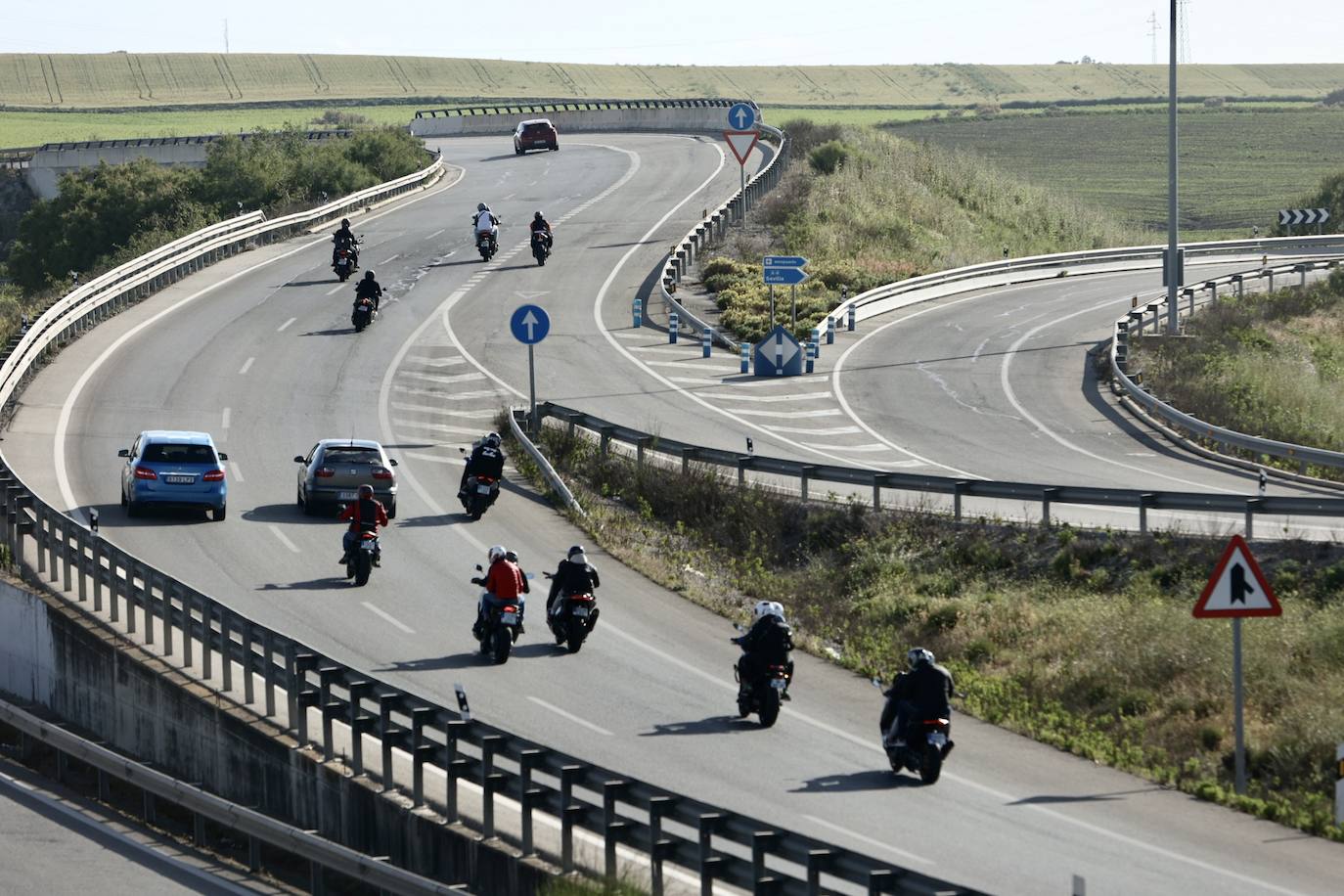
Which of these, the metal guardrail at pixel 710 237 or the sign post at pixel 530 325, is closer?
the sign post at pixel 530 325

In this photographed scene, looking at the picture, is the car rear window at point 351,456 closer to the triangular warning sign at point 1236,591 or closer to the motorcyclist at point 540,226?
the triangular warning sign at point 1236,591

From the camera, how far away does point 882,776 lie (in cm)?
1756

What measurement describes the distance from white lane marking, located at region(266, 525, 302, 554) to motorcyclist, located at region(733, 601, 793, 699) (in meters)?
10.1

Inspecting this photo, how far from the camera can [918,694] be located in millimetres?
17125

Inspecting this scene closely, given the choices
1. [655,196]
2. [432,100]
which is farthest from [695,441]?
[432,100]

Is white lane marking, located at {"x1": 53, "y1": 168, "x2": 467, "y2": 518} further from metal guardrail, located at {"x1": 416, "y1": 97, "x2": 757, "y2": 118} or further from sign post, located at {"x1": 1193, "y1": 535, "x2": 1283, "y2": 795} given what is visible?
metal guardrail, located at {"x1": 416, "y1": 97, "x2": 757, "y2": 118}

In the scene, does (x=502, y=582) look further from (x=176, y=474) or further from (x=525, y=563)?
(x=176, y=474)

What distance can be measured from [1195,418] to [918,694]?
71.5 ft

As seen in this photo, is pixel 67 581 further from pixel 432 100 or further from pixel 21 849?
pixel 432 100

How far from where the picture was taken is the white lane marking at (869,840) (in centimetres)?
1478

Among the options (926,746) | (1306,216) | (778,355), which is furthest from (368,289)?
(1306,216)

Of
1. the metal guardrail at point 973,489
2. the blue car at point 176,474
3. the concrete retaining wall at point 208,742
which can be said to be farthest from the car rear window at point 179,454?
the metal guardrail at point 973,489

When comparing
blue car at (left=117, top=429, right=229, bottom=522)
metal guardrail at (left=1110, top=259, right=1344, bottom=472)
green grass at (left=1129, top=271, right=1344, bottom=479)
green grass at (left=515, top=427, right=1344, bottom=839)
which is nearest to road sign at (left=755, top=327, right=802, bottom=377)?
metal guardrail at (left=1110, top=259, right=1344, bottom=472)

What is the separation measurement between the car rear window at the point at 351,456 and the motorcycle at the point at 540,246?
27.7m
